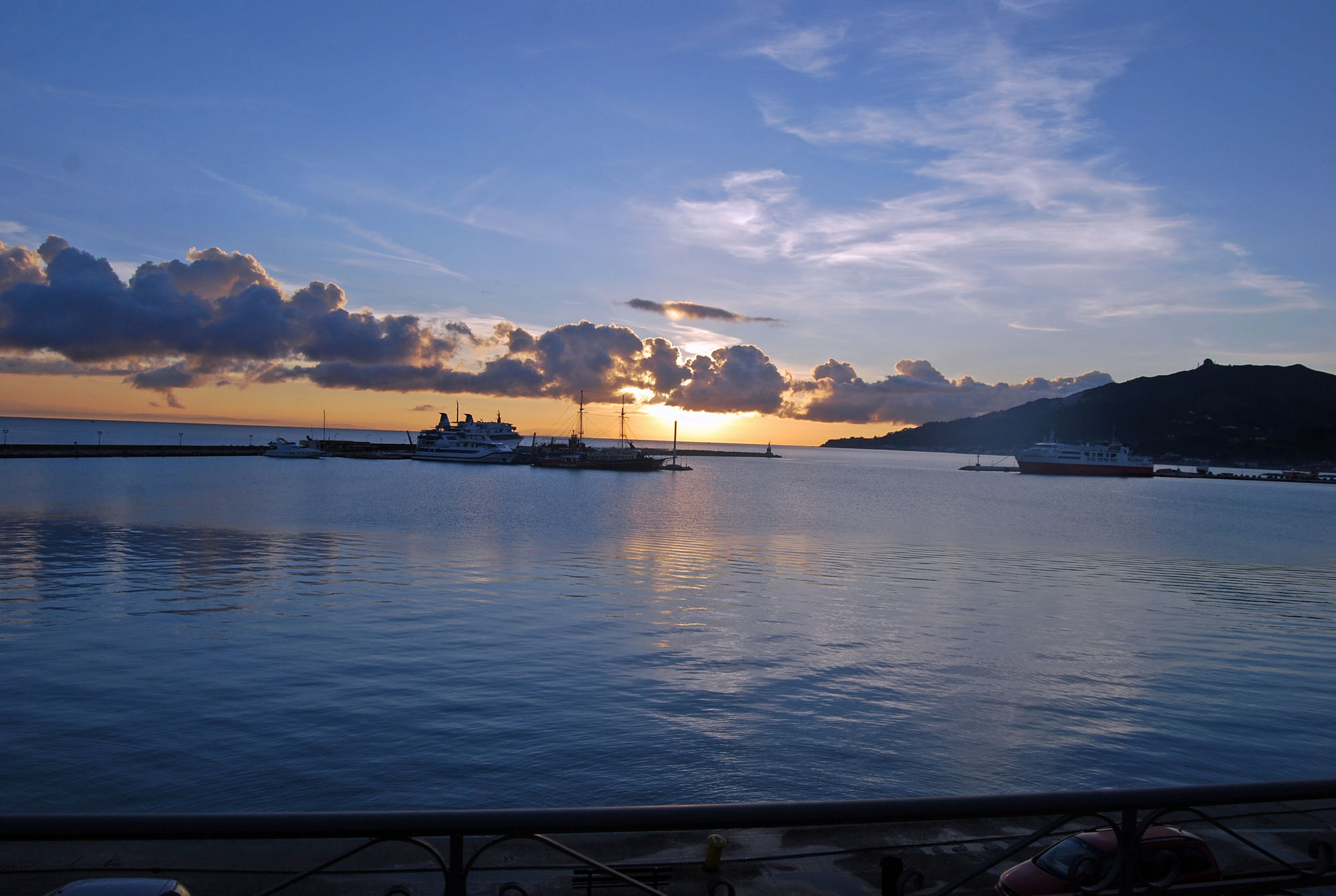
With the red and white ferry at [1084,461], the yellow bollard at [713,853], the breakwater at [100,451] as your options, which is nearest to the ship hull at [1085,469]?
the red and white ferry at [1084,461]

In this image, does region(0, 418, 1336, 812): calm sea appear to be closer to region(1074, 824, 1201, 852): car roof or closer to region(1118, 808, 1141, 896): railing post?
region(1074, 824, 1201, 852): car roof

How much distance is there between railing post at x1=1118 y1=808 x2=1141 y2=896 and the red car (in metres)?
3.50

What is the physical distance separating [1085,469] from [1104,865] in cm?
18040

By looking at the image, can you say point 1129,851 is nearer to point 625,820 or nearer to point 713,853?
point 625,820

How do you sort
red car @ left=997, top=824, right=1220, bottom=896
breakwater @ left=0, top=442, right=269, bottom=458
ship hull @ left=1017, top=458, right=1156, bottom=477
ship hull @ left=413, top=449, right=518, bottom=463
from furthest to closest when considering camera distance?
ship hull @ left=1017, top=458, right=1156, bottom=477
ship hull @ left=413, top=449, right=518, bottom=463
breakwater @ left=0, top=442, right=269, bottom=458
red car @ left=997, top=824, right=1220, bottom=896

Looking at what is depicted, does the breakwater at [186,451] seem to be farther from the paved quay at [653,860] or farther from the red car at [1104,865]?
the red car at [1104,865]

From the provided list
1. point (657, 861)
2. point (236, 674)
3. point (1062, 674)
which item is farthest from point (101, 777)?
point (1062, 674)

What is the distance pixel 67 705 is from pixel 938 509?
238 feet

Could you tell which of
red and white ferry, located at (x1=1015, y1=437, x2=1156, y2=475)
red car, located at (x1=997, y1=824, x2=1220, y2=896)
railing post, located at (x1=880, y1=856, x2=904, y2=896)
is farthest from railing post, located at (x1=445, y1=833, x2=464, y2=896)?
red and white ferry, located at (x1=1015, y1=437, x2=1156, y2=475)

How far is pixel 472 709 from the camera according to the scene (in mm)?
16609

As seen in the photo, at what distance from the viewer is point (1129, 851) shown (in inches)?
Answer: 130

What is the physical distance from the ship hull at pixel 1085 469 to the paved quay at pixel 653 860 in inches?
6936

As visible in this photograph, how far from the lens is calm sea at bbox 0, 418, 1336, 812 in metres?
13.7

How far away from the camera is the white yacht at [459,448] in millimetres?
152000
